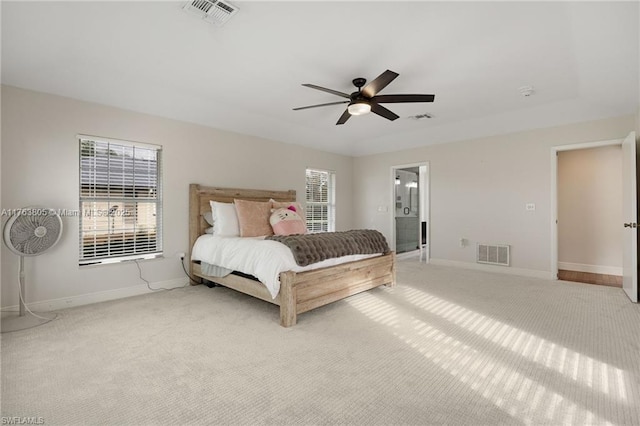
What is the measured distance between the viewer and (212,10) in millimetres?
2156

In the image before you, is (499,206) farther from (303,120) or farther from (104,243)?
(104,243)

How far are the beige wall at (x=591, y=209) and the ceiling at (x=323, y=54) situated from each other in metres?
1.32

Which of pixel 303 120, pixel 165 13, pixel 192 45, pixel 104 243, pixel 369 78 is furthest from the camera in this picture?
pixel 303 120

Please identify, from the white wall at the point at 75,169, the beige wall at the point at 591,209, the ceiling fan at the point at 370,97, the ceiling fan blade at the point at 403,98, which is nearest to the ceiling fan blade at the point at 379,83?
the ceiling fan at the point at 370,97

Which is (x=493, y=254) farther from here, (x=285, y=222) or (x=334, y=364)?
(x=334, y=364)

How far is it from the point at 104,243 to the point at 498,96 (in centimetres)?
533

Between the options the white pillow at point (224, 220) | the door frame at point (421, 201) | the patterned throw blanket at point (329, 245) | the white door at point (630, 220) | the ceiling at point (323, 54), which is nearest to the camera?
the ceiling at point (323, 54)

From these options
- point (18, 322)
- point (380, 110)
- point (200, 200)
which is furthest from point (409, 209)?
point (18, 322)

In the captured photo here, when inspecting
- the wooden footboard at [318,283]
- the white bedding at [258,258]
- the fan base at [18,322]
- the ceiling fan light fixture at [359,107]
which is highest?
the ceiling fan light fixture at [359,107]

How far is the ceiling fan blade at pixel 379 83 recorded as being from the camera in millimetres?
2543

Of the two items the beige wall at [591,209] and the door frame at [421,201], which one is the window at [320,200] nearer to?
the door frame at [421,201]

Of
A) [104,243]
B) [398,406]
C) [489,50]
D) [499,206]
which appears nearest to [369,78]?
[489,50]

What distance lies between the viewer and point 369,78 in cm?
325

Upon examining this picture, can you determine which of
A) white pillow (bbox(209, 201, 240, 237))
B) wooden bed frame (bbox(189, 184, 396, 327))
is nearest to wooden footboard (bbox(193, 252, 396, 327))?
wooden bed frame (bbox(189, 184, 396, 327))
